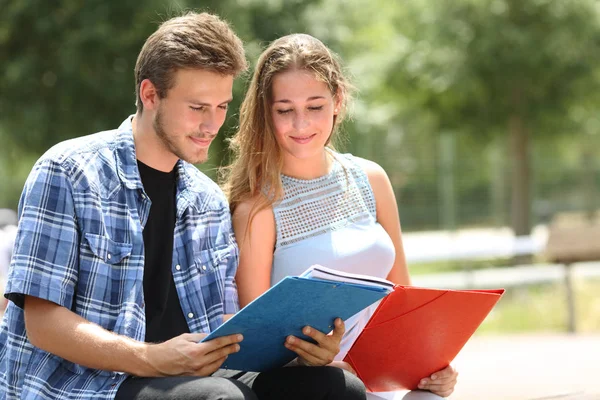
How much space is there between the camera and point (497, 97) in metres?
11.7

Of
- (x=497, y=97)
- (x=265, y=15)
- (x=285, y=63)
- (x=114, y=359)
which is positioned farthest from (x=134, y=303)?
(x=497, y=97)

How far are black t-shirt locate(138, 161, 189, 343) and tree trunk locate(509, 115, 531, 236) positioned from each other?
9.40m

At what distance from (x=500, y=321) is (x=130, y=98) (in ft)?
13.2

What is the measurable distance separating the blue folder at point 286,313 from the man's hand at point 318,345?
0.05ft

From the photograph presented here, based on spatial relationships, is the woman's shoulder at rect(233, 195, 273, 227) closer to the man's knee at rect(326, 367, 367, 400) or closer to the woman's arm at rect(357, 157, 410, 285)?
the woman's arm at rect(357, 157, 410, 285)

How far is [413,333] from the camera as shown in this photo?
2510 millimetres

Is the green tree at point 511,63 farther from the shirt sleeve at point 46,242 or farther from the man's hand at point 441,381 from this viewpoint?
the shirt sleeve at point 46,242

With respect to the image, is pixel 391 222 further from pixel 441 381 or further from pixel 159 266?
pixel 159 266

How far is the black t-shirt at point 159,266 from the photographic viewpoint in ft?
8.18

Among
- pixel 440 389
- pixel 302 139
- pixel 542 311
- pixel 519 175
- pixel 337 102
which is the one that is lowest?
pixel 542 311

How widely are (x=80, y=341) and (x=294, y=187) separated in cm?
104

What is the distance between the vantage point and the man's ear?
8.27ft

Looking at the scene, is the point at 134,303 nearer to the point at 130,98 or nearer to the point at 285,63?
the point at 285,63

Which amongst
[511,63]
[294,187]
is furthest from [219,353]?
[511,63]
